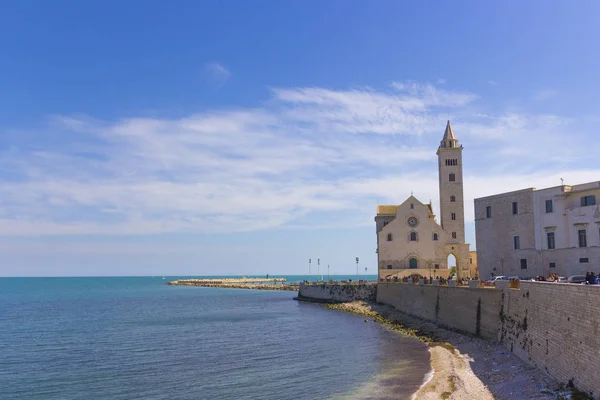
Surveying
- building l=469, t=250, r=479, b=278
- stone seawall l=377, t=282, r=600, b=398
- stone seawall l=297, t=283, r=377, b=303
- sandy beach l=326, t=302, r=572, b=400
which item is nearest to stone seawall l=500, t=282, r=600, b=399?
stone seawall l=377, t=282, r=600, b=398

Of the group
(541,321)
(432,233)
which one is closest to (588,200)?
(541,321)

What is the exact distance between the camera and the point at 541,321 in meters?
23.7

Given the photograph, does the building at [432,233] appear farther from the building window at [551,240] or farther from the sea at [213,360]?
the building window at [551,240]

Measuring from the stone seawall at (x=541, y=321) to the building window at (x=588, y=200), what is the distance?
1231 centimetres

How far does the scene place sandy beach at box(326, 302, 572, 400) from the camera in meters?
21.4

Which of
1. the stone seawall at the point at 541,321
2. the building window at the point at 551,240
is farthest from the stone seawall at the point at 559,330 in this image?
the building window at the point at 551,240

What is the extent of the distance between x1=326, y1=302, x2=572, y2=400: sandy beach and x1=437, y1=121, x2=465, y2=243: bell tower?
3018cm

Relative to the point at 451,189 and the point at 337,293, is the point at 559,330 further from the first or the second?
the point at 337,293

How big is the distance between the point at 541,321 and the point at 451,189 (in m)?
43.7

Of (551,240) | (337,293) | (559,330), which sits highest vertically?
(551,240)

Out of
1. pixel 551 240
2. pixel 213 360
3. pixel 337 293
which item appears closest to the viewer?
pixel 213 360

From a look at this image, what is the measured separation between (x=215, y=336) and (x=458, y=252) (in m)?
→ 35.1

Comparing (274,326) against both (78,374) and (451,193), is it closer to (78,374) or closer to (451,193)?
(78,374)

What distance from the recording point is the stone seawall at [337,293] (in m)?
66.8
